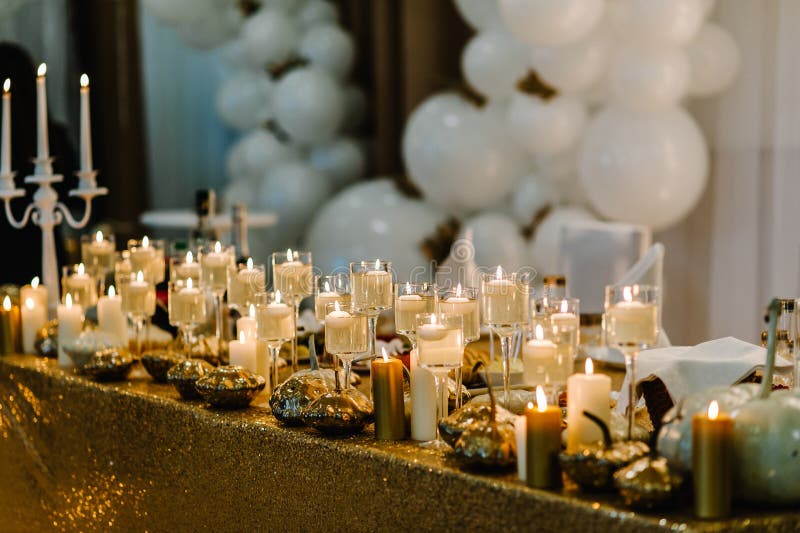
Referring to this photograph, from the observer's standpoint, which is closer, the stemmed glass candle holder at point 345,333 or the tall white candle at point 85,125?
the stemmed glass candle holder at point 345,333

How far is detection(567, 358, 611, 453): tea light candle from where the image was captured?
1.74 m

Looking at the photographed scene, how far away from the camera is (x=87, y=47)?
7.36 m

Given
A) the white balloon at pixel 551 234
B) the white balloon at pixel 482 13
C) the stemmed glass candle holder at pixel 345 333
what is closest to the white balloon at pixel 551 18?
the white balloon at pixel 482 13

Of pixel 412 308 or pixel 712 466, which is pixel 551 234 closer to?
pixel 412 308

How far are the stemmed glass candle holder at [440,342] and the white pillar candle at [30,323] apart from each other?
4.86ft

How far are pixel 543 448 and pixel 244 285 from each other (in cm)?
104

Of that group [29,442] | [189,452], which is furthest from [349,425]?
[29,442]

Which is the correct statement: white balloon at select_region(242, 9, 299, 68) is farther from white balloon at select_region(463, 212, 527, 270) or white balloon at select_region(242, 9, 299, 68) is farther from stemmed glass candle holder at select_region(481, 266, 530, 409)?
stemmed glass candle holder at select_region(481, 266, 530, 409)

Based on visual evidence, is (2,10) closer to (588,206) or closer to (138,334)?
(588,206)

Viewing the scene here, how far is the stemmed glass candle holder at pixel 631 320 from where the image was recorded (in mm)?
1773

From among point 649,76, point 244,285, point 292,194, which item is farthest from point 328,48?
point 244,285

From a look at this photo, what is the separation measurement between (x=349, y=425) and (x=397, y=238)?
3.46 metres

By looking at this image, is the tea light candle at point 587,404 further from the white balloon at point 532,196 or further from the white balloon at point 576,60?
the white balloon at point 532,196

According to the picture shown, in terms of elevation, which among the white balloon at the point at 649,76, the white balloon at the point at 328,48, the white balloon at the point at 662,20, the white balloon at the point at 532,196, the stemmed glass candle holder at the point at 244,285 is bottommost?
the stemmed glass candle holder at the point at 244,285
